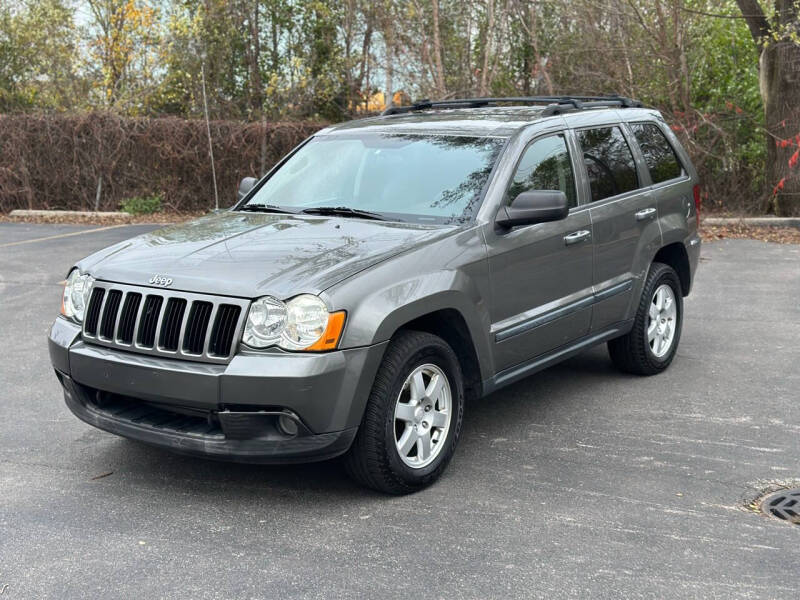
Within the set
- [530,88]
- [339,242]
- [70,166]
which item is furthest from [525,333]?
[70,166]

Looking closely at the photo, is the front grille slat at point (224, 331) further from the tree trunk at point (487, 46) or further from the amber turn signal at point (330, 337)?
the tree trunk at point (487, 46)

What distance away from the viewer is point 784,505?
14.9 ft

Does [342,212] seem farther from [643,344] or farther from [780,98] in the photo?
[780,98]

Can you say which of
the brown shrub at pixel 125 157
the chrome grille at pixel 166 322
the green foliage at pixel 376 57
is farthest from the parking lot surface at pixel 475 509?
the brown shrub at pixel 125 157

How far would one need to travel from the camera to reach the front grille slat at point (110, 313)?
15.0 ft

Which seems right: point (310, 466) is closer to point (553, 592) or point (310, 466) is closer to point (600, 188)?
point (553, 592)

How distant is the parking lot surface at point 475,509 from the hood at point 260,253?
1027mm

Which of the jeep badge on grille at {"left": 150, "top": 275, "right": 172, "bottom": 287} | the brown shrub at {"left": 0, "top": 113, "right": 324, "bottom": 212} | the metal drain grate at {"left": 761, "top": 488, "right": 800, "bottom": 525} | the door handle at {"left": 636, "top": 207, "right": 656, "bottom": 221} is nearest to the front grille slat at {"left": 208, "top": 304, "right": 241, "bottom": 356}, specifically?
the jeep badge on grille at {"left": 150, "top": 275, "right": 172, "bottom": 287}

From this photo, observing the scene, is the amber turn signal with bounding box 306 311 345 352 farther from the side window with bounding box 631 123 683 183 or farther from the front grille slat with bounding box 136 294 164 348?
the side window with bounding box 631 123 683 183

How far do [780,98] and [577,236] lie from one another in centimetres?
1010

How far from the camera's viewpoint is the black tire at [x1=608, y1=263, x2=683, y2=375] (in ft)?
21.6

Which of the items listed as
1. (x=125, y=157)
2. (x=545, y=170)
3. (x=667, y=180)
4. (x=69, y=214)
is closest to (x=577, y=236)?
(x=545, y=170)

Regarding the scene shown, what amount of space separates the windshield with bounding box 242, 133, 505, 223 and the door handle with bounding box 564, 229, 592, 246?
26.2 inches

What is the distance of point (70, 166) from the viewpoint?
1809cm
